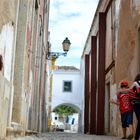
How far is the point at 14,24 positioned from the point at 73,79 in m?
37.1

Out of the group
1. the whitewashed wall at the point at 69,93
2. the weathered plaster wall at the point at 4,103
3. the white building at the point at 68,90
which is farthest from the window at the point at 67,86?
the weathered plaster wall at the point at 4,103

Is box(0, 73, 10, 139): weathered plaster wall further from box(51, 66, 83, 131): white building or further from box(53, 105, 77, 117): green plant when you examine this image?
box(53, 105, 77, 117): green plant

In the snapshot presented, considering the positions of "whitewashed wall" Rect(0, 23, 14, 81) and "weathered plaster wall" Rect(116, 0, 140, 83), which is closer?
"whitewashed wall" Rect(0, 23, 14, 81)

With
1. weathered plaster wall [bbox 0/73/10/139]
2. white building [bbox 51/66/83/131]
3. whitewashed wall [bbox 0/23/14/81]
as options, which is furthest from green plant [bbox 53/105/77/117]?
weathered plaster wall [bbox 0/73/10/139]

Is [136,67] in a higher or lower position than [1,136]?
higher

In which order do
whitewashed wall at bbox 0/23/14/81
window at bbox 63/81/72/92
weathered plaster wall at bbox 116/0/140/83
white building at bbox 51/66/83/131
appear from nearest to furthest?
whitewashed wall at bbox 0/23/14/81
weathered plaster wall at bbox 116/0/140/83
white building at bbox 51/66/83/131
window at bbox 63/81/72/92

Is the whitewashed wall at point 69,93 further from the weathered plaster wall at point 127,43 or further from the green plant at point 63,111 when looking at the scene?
the weathered plaster wall at point 127,43

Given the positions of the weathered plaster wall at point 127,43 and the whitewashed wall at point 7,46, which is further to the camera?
the weathered plaster wall at point 127,43

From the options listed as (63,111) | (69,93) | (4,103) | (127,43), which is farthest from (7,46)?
(63,111)

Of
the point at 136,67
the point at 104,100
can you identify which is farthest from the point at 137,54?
the point at 104,100

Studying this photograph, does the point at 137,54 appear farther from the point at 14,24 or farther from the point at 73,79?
the point at 73,79

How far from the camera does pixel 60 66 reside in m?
48.2

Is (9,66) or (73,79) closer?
(9,66)

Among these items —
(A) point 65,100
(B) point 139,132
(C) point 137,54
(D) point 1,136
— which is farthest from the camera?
(A) point 65,100
